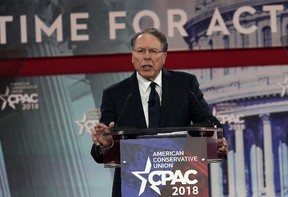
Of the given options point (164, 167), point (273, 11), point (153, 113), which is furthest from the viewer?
point (273, 11)

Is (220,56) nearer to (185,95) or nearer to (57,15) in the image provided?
(57,15)

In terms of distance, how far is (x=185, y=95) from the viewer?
2.79 meters

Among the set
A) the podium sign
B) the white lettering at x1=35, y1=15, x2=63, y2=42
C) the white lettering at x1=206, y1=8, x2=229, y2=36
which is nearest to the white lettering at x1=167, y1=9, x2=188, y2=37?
the white lettering at x1=206, y1=8, x2=229, y2=36

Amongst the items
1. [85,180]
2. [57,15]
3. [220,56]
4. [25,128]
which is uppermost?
[57,15]

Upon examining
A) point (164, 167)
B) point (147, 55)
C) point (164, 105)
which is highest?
point (147, 55)

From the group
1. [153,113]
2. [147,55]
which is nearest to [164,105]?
[153,113]

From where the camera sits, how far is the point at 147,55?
272cm

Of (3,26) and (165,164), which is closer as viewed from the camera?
(165,164)

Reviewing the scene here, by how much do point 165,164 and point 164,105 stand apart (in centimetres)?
41

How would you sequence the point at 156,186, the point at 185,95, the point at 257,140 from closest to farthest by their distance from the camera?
the point at 156,186 < the point at 185,95 < the point at 257,140

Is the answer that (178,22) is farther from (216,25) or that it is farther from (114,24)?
(114,24)

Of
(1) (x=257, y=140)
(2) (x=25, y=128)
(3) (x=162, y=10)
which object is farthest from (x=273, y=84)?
(2) (x=25, y=128)

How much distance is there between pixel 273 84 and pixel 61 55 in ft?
4.56

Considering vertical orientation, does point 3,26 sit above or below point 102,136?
above
